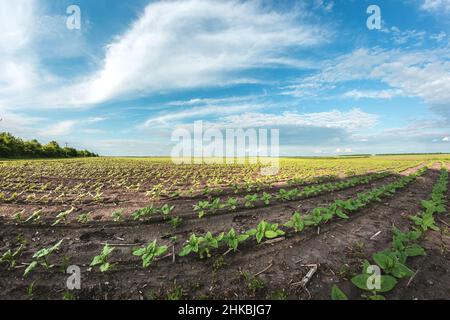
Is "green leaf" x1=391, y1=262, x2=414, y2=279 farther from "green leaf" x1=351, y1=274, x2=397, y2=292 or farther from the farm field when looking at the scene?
"green leaf" x1=351, y1=274, x2=397, y2=292

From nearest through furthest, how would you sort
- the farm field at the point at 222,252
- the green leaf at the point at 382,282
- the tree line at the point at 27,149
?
the green leaf at the point at 382,282
the farm field at the point at 222,252
the tree line at the point at 27,149

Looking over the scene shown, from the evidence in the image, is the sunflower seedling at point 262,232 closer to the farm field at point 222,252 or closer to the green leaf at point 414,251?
the farm field at point 222,252

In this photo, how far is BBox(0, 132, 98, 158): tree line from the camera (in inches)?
1780

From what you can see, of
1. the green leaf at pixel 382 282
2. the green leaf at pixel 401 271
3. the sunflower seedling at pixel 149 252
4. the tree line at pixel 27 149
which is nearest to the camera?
the green leaf at pixel 382 282

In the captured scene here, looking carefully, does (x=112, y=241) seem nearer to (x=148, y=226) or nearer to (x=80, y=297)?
(x=148, y=226)

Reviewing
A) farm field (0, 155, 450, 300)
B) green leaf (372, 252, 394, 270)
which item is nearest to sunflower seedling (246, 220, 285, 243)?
farm field (0, 155, 450, 300)

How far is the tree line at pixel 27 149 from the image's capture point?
45219 millimetres

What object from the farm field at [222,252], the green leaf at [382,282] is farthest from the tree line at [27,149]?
the green leaf at [382,282]

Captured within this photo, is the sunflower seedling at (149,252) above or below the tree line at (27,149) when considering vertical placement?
below

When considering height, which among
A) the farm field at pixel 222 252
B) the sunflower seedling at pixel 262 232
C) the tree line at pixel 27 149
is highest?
the tree line at pixel 27 149

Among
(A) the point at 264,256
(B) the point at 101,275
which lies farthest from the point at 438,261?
(B) the point at 101,275

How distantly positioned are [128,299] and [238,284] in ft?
5.45

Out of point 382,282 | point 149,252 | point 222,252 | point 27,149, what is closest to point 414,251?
point 382,282
